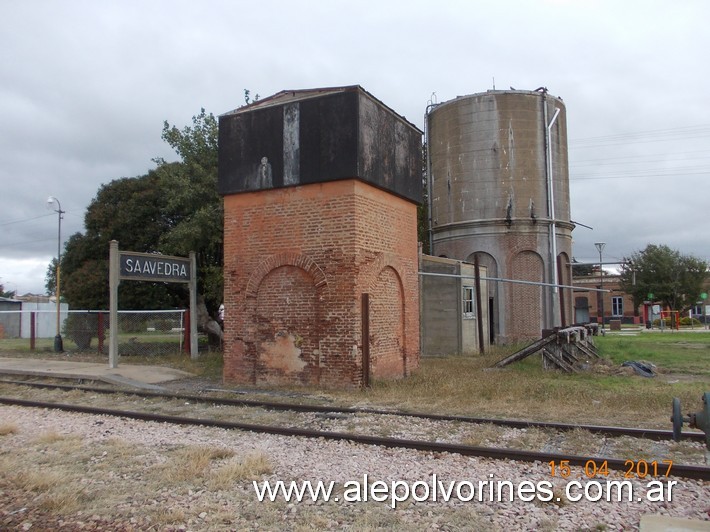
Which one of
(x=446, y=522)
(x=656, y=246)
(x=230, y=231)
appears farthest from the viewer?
(x=656, y=246)

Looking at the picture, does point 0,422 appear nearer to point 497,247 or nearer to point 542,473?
point 542,473

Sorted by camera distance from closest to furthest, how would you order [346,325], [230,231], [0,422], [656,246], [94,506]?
[94,506] → [0,422] → [346,325] → [230,231] → [656,246]

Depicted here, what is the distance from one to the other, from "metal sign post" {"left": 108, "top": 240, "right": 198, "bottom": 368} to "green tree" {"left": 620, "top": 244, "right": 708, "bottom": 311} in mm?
43732

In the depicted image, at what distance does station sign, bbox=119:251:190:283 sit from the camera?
1625 centimetres

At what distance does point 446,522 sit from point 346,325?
7.51 m

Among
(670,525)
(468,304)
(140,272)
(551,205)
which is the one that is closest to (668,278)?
(551,205)

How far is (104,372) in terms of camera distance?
1514 cm

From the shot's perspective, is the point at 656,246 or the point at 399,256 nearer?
the point at 399,256

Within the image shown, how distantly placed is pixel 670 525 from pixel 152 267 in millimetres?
15312

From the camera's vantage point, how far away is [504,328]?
27078 millimetres

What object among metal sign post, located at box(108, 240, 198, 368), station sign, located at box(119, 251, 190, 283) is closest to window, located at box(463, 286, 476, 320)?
metal sign post, located at box(108, 240, 198, 368)

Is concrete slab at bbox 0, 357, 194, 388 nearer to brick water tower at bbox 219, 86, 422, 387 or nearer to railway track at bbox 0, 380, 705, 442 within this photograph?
railway track at bbox 0, 380, 705, 442

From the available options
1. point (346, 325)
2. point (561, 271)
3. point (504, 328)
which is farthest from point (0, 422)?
point (561, 271)

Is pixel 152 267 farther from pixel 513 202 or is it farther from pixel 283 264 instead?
pixel 513 202
